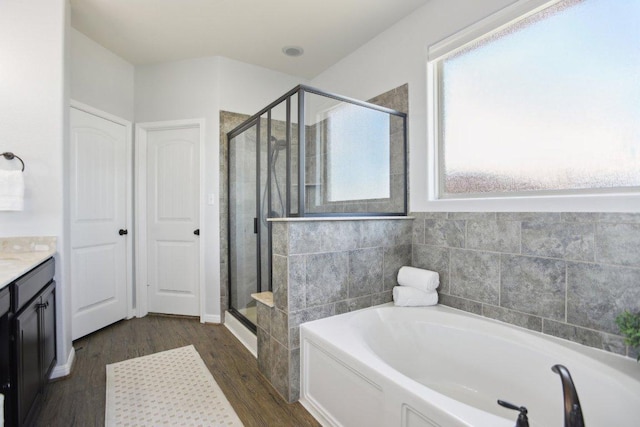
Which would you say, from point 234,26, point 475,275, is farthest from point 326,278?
point 234,26

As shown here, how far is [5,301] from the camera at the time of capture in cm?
118

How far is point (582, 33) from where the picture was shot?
5.00 feet

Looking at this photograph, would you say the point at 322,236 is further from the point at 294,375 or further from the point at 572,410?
the point at 572,410

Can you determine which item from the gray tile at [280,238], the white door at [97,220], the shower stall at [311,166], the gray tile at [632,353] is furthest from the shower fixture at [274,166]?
the gray tile at [632,353]

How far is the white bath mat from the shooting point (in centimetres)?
159

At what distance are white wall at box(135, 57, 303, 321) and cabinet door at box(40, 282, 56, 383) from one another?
1.23 metres

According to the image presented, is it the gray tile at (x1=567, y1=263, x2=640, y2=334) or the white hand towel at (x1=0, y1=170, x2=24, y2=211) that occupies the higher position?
the white hand towel at (x1=0, y1=170, x2=24, y2=211)

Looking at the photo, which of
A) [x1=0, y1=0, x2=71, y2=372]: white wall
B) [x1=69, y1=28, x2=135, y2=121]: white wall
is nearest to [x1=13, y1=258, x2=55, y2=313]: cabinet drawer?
[x1=0, y1=0, x2=71, y2=372]: white wall

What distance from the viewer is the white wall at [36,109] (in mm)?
1855

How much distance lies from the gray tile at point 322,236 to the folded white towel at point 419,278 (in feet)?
1.54

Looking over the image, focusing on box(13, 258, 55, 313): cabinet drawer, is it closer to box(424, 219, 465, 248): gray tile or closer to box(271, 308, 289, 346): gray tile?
box(271, 308, 289, 346): gray tile

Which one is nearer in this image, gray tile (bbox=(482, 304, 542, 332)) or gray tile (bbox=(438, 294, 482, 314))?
gray tile (bbox=(482, 304, 542, 332))

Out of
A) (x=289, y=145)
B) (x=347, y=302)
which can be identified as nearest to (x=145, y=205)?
(x=289, y=145)

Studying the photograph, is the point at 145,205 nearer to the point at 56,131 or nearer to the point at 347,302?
the point at 56,131
